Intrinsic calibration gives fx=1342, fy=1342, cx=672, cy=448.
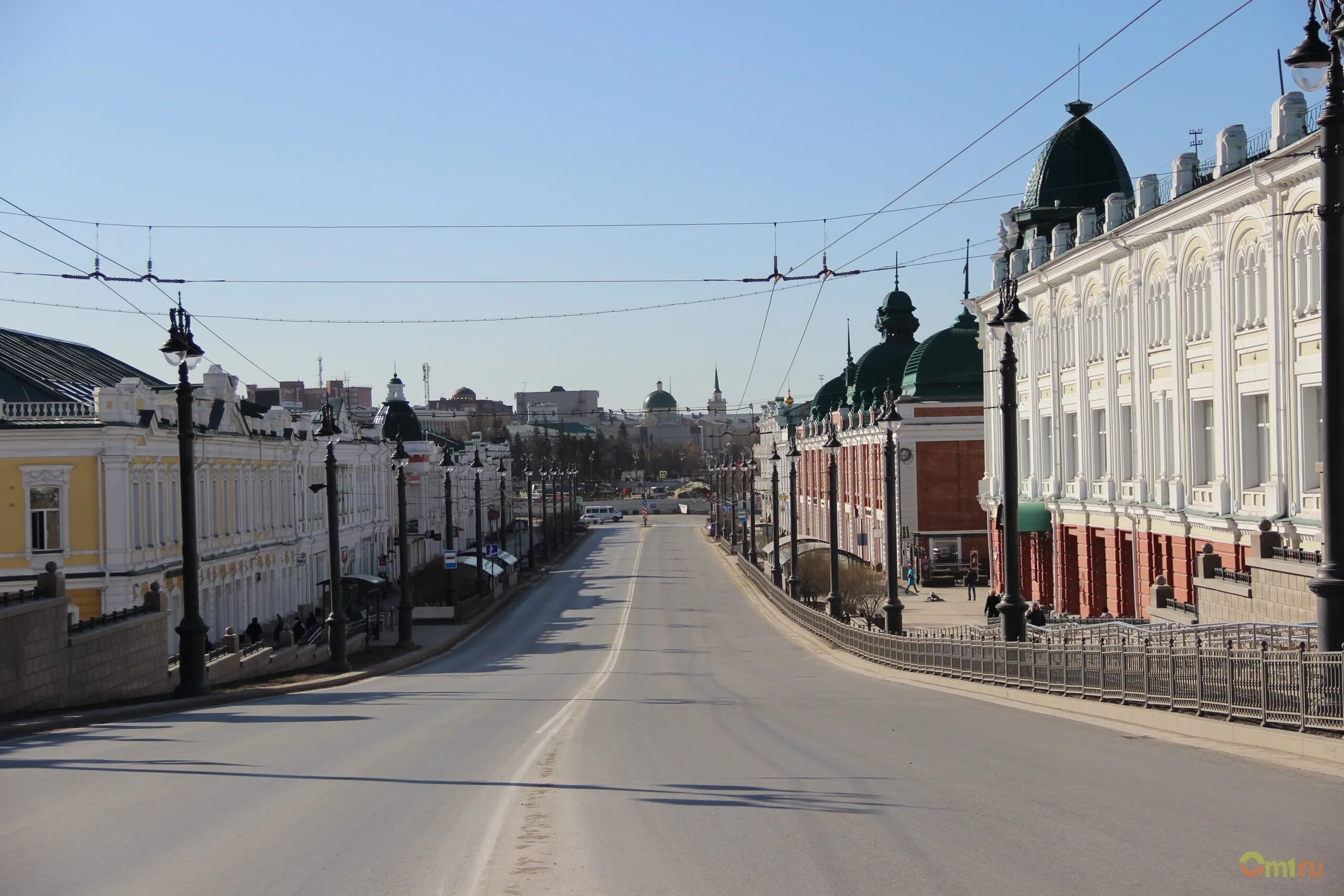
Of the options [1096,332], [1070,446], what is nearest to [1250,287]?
[1096,332]

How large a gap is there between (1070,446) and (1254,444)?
14.0 metres

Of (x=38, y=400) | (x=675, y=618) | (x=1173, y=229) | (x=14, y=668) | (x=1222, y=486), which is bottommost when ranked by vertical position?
(x=675, y=618)

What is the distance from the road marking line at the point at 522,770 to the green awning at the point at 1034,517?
54.4 feet

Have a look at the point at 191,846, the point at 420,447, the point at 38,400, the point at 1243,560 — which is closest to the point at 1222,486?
the point at 1243,560

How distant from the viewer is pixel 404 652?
1544 inches

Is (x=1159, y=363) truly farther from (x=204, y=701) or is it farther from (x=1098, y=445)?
(x=204, y=701)

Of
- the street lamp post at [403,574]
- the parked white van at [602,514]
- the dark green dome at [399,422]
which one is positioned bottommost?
the parked white van at [602,514]

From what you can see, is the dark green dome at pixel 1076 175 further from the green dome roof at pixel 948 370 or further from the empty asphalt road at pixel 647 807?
the empty asphalt road at pixel 647 807

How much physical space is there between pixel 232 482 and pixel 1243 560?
33744 millimetres

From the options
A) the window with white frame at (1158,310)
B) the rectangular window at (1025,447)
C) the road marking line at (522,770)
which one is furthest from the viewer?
the rectangular window at (1025,447)

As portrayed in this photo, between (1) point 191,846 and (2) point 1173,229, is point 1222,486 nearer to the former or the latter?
(2) point 1173,229

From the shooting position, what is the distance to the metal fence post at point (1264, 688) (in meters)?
12.7

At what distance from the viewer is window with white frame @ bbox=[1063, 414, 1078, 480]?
44219 mm

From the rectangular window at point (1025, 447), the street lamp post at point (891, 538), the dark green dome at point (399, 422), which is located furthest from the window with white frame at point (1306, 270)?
the dark green dome at point (399, 422)
